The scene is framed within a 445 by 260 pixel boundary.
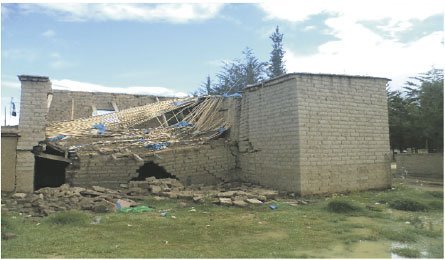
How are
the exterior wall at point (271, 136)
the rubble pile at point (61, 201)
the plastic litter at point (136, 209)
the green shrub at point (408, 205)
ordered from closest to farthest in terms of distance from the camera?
the rubble pile at point (61, 201)
the plastic litter at point (136, 209)
the green shrub at point (408, 205)
the exterior wall at point (271, 136)

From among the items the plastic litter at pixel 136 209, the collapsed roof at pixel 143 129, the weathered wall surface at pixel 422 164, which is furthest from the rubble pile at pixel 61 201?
the weathered wall surface at pixel 422 164

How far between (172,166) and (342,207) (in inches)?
219

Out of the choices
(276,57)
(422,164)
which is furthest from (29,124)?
(276,57)

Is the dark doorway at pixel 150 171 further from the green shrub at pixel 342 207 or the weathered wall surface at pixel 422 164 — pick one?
the weathered wall surface at pixel 422 164

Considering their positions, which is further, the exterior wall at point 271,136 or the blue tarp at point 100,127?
the blue tarp at point 100,127

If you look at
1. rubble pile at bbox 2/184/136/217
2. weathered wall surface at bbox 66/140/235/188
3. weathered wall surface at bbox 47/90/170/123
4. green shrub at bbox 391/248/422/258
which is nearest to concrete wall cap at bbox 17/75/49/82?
weathered wall surface at bbox 66/140/235/188

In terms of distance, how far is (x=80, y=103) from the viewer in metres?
16.6

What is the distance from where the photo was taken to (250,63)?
31.2 m

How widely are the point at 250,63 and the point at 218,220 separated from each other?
83.7 ft

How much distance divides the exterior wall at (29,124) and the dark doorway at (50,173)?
2.01m

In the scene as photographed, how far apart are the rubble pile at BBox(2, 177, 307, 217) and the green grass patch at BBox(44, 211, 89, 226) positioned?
2.51ft

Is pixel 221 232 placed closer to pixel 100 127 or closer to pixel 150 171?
pixel 150 171

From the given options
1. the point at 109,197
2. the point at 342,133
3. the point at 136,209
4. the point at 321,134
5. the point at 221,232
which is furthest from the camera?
the point at 342,133

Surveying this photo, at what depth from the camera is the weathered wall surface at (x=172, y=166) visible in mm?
10156
